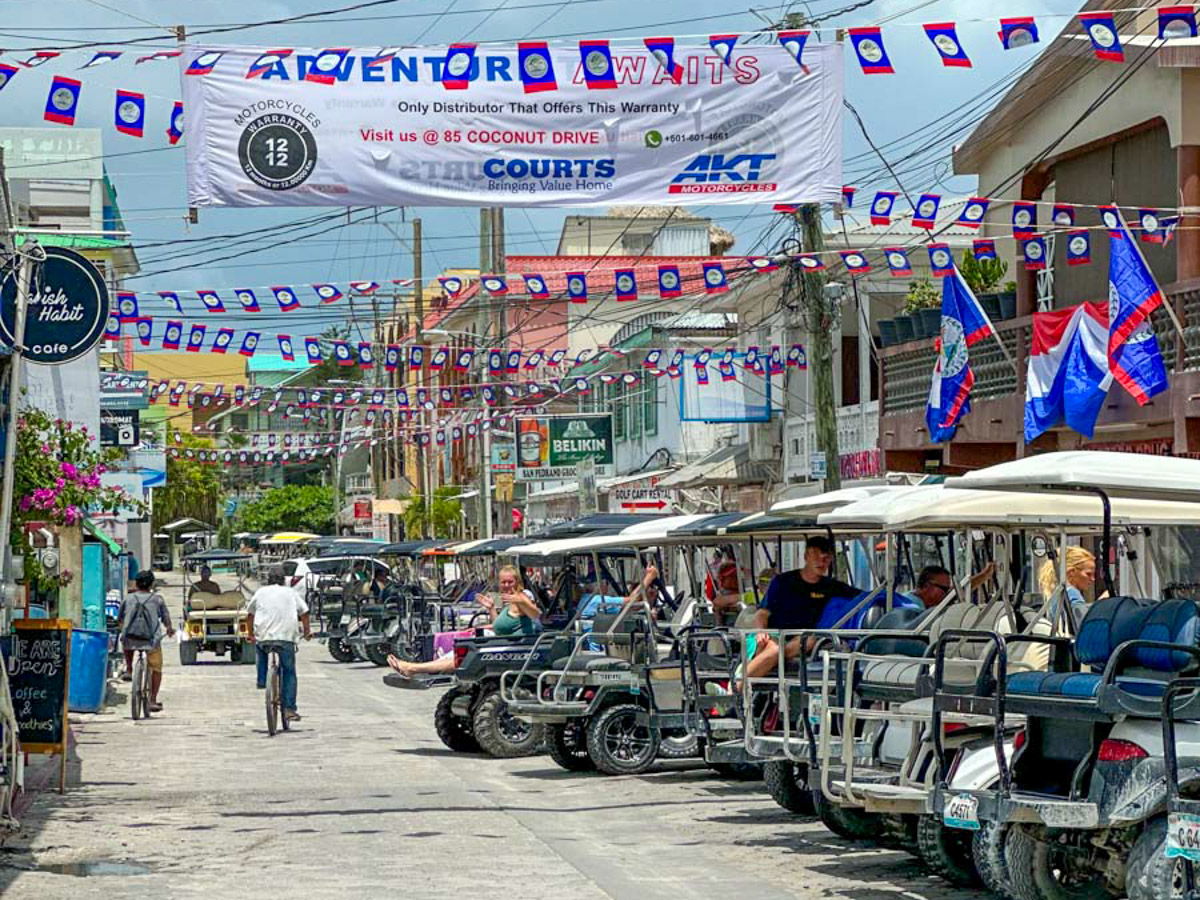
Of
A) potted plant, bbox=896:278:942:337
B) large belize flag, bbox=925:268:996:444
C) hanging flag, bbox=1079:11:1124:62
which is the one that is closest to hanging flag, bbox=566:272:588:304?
large belize flag, bbox=925:268:996:444

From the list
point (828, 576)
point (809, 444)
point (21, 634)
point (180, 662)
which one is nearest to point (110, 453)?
point (21, 634)

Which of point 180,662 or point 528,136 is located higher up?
point 528,136

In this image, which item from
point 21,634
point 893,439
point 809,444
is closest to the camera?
point 21,634

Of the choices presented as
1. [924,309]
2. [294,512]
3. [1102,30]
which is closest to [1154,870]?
[1102,30]

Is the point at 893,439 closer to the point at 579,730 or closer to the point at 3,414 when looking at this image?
the point at 579,730

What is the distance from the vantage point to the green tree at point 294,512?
109 m

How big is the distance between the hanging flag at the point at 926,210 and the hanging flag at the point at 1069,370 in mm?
3955

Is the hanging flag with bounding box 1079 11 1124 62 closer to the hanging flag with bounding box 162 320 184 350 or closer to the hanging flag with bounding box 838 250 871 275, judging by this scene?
the hanging flag with bounding box 838 250 871 275

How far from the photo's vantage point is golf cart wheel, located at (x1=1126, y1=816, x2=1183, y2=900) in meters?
8.57

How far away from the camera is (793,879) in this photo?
11406mm

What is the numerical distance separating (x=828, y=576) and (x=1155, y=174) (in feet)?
38.3

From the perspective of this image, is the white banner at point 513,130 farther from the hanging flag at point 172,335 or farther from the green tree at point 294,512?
the green tree at point 294,512

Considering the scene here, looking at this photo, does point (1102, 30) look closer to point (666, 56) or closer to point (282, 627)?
point (666, 56)

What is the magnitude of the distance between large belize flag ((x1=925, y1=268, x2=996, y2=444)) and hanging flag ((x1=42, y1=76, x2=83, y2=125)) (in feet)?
41.7
